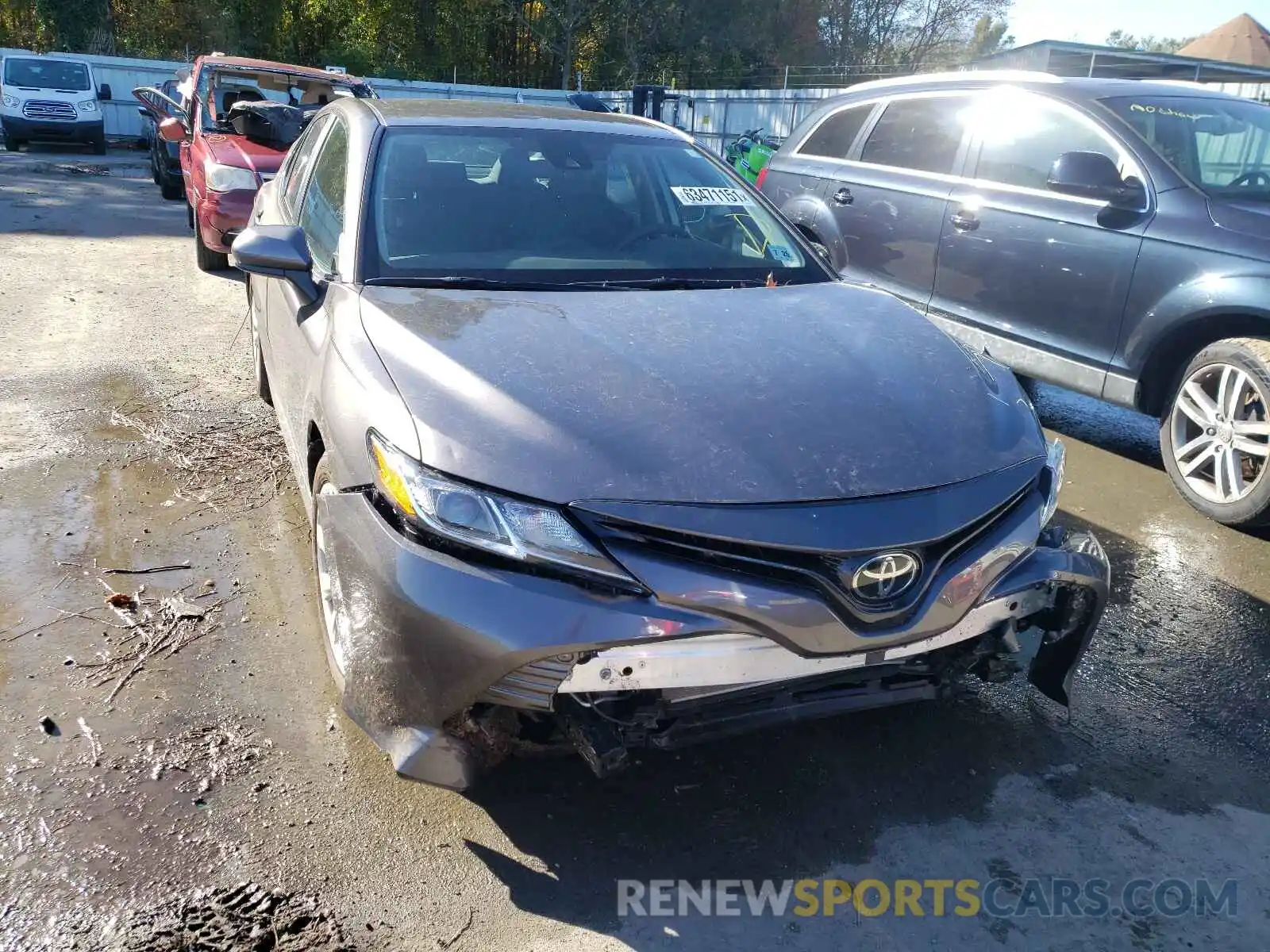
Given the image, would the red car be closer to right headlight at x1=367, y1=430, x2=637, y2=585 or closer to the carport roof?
right headlight at x1=367, y1=430, x2=637, y2=585

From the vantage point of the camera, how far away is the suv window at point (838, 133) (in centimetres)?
645

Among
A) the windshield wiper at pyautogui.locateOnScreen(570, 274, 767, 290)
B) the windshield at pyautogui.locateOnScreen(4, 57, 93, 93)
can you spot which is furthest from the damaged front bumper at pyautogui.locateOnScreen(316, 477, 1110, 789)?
the windshield at pyautogui.locateOnScreen(4, 57, 93, 93)

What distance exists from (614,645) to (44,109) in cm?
2196

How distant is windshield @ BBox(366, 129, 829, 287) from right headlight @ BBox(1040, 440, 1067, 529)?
116 cm

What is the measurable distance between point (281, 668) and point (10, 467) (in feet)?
7.44

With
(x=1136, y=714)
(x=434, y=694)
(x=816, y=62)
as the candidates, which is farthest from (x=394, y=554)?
(x=816, y=62)

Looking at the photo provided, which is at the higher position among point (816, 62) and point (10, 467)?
point (816, 62)

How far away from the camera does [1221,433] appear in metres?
4.47

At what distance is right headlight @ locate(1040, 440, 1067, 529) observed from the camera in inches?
102

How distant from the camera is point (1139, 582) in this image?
3.96m

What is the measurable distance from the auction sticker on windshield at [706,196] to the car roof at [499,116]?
337 millimetres

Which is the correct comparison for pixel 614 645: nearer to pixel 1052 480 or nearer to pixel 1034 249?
pixel 1052 480

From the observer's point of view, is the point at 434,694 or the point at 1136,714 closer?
the point at 434,694

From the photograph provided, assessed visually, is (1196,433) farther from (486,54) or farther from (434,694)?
(486,54)
